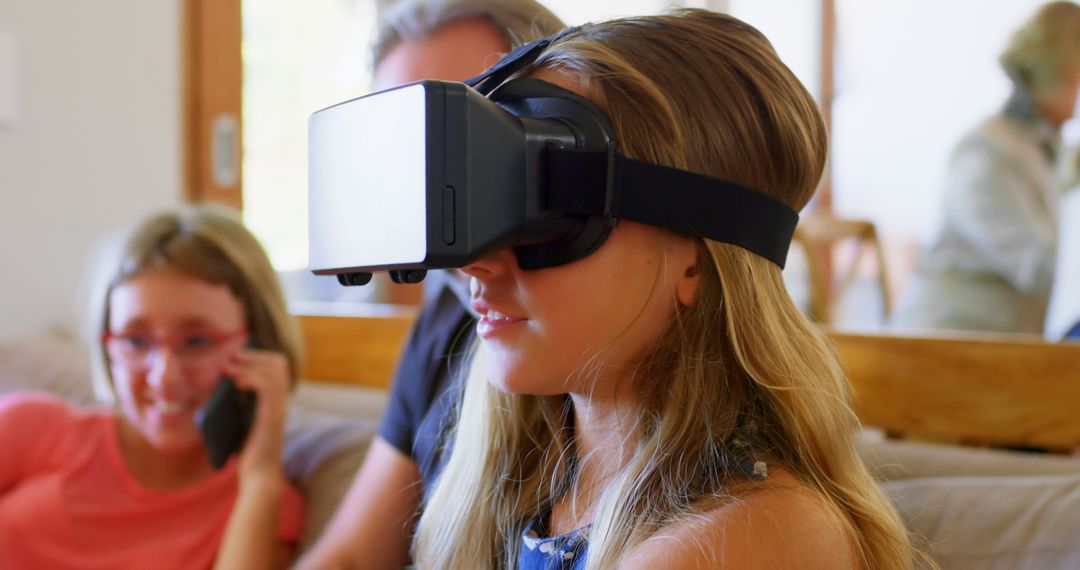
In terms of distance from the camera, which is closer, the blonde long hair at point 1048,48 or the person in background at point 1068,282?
the person in background at point 1068,282

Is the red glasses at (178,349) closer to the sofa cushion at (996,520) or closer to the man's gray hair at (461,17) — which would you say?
the man's gray hair at (461,17)

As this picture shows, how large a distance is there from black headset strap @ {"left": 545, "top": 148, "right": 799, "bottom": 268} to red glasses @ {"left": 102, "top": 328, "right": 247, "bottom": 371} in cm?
94

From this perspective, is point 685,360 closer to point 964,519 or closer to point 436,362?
point 964,519

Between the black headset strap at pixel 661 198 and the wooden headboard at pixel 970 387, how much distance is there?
581 millimetres

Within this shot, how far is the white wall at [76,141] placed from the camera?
7.36 ft

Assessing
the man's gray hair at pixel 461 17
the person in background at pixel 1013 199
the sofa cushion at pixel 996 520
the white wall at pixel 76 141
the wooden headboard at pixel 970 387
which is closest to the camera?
the sofa cushion at pixel 996 520

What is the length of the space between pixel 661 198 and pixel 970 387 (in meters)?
0.86

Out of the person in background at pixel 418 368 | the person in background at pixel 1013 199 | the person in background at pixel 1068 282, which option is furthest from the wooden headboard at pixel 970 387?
the person in background at pixel 1013 199

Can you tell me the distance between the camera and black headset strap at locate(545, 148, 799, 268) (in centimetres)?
70

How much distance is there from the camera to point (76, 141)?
2.36 metres

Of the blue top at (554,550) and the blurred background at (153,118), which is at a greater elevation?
the blurred background at (153,118)

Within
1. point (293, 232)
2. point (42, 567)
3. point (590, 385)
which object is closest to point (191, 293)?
point (42, 567)

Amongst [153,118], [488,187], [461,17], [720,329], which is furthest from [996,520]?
[153,118]

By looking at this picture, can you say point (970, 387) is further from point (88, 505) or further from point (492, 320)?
point (88, 505)
